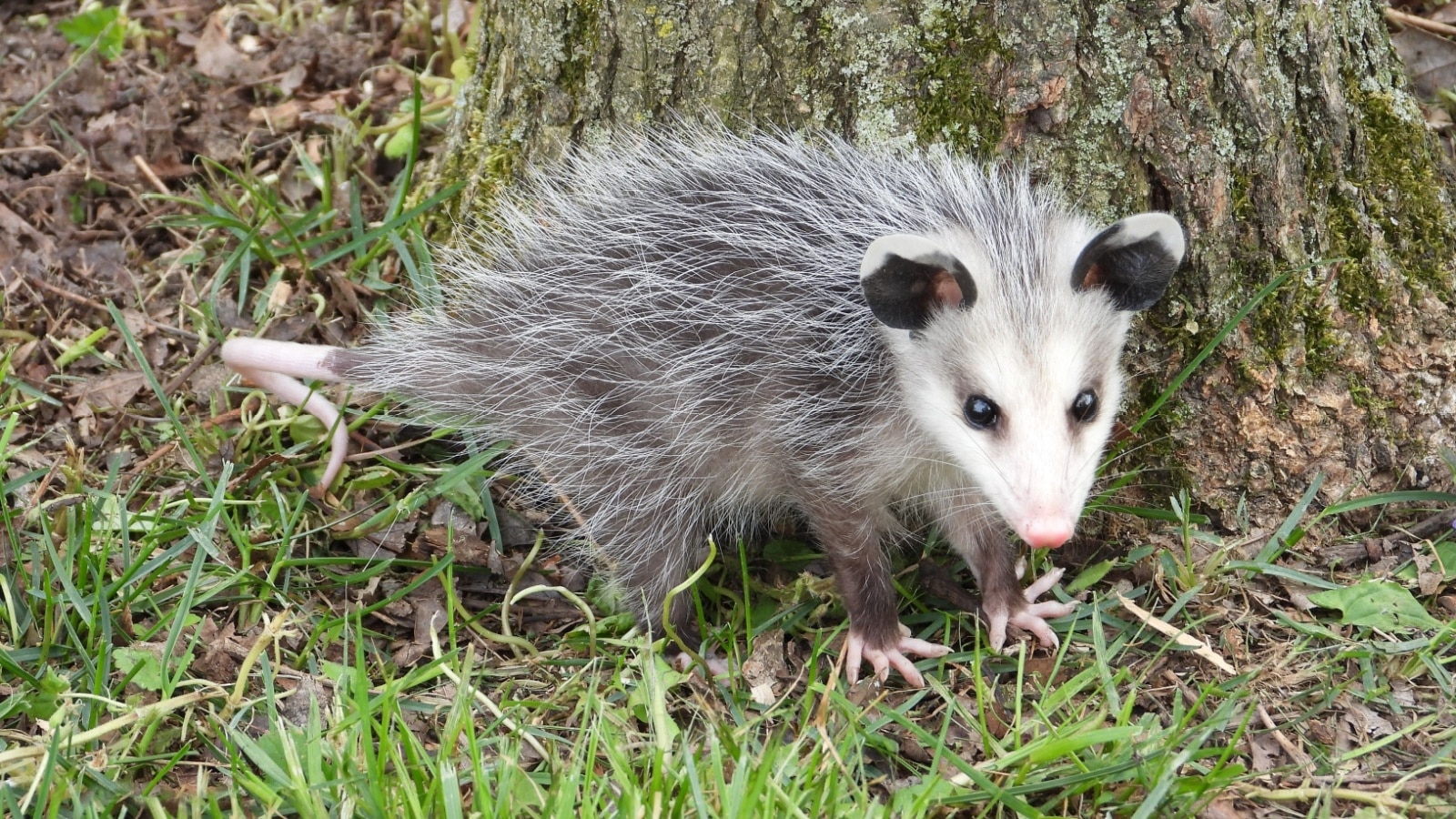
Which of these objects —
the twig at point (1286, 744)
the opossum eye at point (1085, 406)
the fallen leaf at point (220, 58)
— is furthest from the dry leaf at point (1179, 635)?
the fallen leaf at point (220, 58)

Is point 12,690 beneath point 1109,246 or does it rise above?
beneath

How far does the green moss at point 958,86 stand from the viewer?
267cm

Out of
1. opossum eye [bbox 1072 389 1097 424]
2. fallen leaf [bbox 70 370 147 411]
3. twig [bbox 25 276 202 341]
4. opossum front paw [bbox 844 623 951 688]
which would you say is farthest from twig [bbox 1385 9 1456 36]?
fallen leaf [bbox 70 370 147 411]

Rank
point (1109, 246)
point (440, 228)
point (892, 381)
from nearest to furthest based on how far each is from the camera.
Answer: point (1109, 246) < point (892, 381) < point (440, 228)

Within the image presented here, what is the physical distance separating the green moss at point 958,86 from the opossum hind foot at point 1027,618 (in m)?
0.95

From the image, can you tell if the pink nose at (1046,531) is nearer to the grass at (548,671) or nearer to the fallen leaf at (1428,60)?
the grass at (548,671)

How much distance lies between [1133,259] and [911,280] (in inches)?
16.1

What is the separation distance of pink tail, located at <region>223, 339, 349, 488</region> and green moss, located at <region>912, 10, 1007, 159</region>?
148cm

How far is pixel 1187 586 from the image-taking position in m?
2.63

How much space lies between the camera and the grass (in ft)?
7.02

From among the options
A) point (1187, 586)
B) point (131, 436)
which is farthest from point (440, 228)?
point (1187, 586)

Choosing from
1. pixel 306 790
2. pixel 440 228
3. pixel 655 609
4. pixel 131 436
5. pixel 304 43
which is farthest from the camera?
pixel 304 43

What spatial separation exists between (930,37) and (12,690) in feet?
7.17

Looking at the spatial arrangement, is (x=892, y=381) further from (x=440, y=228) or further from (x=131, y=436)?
(x=131, y=436)
